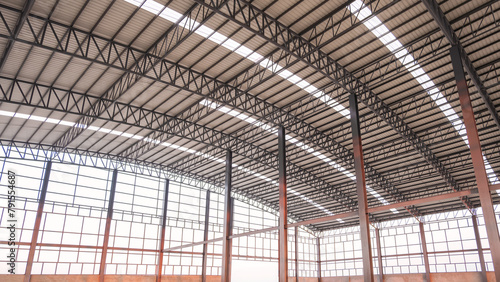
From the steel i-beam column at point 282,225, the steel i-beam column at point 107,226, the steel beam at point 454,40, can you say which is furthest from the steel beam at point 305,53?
the steel i-beam column at point 107,226

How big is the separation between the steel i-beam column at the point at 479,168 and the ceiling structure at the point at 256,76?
2.01 metres

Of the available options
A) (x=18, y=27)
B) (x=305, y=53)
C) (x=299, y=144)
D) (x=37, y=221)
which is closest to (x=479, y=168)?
(x=305, y=53)

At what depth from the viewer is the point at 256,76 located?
2888 cm

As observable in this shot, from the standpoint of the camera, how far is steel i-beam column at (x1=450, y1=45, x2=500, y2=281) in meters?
19.2

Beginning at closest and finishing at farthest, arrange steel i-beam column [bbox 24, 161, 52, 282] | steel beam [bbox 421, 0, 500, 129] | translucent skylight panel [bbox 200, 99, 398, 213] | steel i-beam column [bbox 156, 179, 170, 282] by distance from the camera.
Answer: steel beam [bbox 421, 0, 500, 129] < translucent skylight panel [bbox 200, 99, 398, 213] < steel i-beam column [bbox 24, 161, 52, 282] < steel i-beam column [bbox 156, 179, 170, 282]

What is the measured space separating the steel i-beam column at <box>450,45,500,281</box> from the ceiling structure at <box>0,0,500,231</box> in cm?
201

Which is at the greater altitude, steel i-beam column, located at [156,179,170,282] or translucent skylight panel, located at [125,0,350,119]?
translucent skylight panel, located at [125,0,350,119]

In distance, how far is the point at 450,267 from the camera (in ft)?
163

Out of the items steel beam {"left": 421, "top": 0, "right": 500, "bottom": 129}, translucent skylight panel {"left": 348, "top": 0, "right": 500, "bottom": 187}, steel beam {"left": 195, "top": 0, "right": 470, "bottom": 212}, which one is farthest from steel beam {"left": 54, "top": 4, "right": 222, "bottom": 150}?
steel beam {"left": 421, "top": 0, "right": 500, "bottom": 129}

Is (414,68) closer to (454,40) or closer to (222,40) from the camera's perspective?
(454,40)

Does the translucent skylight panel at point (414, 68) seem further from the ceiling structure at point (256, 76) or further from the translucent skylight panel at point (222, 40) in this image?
the translucent skylight panel at point (222, 40)

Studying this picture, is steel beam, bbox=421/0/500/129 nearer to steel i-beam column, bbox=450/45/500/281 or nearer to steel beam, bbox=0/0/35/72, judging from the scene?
steel i-beam column, bbox=450/45/500/281

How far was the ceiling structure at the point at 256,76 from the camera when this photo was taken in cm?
2219

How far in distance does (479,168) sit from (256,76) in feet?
52.0
